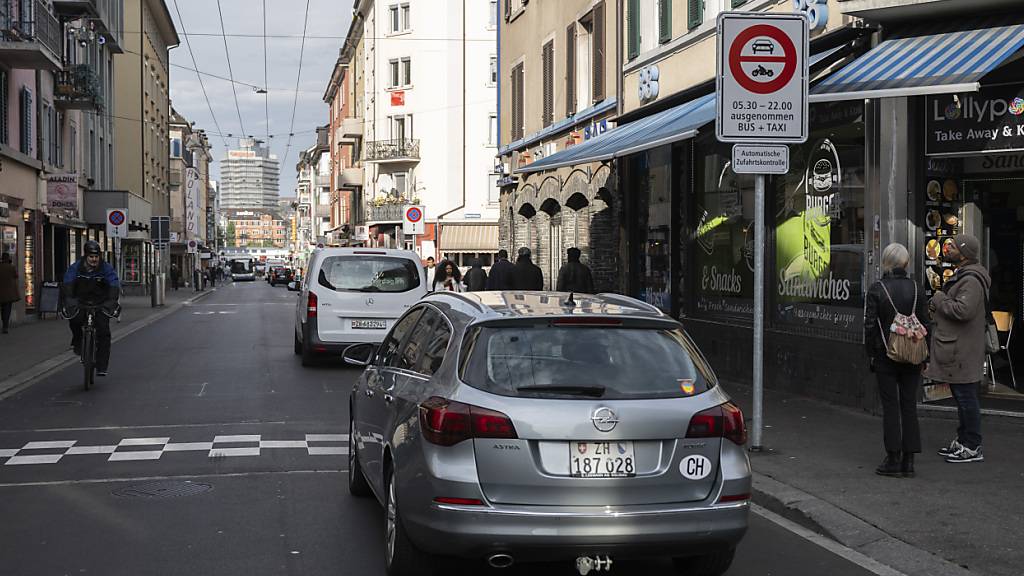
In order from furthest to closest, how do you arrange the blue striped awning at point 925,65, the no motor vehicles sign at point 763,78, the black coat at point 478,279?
the black coat at point 478,279, the blue striped awning at point 925,65, the no motor vehicles sign at point 763,78

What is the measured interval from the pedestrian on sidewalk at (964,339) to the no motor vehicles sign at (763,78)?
1639 mm

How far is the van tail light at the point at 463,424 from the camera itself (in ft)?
16.7

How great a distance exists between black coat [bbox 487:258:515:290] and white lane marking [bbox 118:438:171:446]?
10.7 meters

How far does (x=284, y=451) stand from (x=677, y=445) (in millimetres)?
5177

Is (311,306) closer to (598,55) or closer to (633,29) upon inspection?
(633,29)

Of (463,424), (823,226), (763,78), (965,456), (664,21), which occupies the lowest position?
(965,456)

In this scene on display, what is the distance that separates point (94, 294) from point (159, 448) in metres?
5.65

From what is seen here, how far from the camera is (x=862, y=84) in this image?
1037cm

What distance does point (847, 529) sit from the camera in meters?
6.70

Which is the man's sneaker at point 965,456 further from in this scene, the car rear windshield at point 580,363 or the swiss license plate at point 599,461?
the swiss license plate at point 599,461

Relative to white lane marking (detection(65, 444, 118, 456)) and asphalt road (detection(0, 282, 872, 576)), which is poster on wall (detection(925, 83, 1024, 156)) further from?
white lane marking (detection(65, 444, 118, 456))

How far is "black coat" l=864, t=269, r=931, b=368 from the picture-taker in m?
8.10

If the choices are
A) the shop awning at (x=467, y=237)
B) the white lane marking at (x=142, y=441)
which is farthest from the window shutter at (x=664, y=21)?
the shop awning at (x=467, y=237)

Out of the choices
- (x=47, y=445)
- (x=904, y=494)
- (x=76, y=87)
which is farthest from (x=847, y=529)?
(x=76, y=87)
